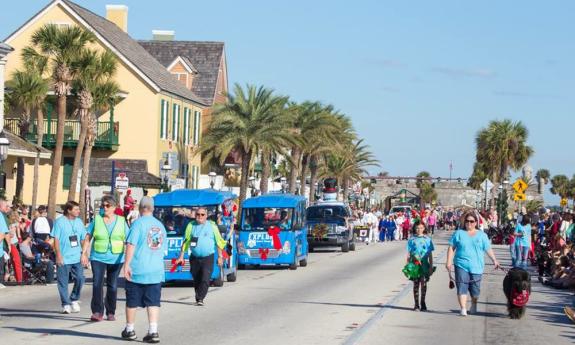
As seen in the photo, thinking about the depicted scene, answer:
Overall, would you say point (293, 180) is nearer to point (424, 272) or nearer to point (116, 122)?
point (116, 122)

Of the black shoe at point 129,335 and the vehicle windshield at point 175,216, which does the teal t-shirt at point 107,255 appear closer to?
the black shoe at point 129,335

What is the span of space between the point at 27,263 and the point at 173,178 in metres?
33.5

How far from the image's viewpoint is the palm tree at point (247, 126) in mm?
58031

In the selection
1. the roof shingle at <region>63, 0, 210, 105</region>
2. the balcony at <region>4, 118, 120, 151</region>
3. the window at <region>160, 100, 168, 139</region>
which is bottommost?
the balcony at <region>4, 118, 120, 151</region>

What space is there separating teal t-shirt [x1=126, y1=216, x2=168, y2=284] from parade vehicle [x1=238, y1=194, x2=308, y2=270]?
57.7 feet

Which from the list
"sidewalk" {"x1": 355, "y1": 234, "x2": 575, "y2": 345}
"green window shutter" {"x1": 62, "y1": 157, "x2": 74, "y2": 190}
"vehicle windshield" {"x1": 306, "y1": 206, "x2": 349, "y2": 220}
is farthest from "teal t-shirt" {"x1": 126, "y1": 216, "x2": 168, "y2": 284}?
"green window shutter" {"x1": 62, "y1": 157, "x2": 74, "y2": 190}

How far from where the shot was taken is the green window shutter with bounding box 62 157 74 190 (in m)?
57.5

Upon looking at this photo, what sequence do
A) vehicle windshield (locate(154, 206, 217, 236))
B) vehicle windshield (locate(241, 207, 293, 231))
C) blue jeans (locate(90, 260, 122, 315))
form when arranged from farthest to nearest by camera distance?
vehicle windshield (locate(241, 207, 293, 231)) → vehicle windshield (locate(154, 206, 217, 236)) → blue jeans (locate(90, 260, 122, 315))

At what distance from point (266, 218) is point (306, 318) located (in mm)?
14423

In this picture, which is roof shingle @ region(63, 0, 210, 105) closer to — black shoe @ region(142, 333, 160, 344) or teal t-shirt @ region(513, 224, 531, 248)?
teal t-shirt @ region(513, 224, 531, 248)

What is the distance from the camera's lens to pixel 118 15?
66938mm

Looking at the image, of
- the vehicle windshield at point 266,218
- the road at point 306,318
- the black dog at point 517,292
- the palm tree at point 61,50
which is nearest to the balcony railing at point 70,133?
the palm tree at point 61,50

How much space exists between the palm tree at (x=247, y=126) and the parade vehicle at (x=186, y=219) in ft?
103

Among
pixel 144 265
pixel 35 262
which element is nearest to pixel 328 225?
pixel 35 262
